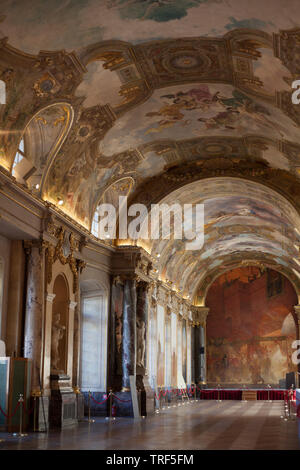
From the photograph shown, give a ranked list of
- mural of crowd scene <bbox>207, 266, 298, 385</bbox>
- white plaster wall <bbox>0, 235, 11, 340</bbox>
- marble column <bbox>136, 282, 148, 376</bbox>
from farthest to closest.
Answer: mural of crowd scene <bbox>207, 266, 298, 385</bbox>
marble column <bbox>136, 282, 148, 376</bbox>
white plaster wall <bbox>0, 235, 11, 340</bbox>

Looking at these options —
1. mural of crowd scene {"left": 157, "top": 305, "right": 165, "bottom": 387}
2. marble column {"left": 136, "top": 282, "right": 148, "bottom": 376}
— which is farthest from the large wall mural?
mural of crowd scene {"left": 157, "top": 305, "right": 165, "bottom": 387}

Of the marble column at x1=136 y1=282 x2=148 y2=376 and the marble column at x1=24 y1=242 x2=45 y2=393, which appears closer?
the marble column at x1=24 y1=242 x2=45 y2=393

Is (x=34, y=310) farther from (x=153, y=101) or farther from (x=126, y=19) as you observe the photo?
(x=126, y=19)

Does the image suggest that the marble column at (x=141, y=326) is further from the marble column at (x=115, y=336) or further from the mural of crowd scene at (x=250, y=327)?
the mural of crowd scene at (x=250, y=327)

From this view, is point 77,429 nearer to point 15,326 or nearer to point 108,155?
point 15,326

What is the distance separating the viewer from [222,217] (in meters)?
33.3

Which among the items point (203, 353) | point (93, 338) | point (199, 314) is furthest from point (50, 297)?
point (199, 314)

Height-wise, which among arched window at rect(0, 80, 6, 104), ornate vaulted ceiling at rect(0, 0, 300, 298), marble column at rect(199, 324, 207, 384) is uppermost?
ornate vaulted ceiling at rect(0, 0, 300, 298)

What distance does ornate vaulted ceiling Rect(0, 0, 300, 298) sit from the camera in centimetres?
1389

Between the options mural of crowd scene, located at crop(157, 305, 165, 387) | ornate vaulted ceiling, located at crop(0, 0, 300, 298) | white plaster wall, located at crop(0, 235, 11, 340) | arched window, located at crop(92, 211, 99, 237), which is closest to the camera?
ornate vaulted ceiling, located at crop(0, 0, 300, 298)

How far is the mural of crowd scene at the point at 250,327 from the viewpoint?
44.5 metres

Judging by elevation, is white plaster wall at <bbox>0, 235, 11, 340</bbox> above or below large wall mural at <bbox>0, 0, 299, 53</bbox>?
below

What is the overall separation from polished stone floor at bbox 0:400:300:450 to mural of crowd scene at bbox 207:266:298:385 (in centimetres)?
2524

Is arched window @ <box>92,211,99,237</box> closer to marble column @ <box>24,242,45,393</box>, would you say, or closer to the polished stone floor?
marble column @ <box>24,242,45,393</box>
